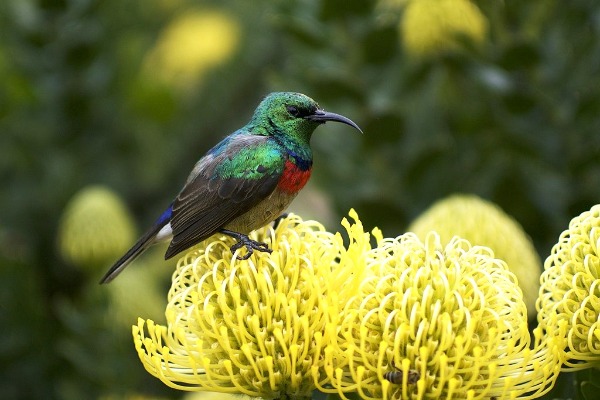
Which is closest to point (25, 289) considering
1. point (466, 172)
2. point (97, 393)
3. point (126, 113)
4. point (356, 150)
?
point (97, 393)

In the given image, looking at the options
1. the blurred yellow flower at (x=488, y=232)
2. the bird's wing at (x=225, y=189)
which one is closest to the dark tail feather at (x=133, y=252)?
the bird's wing at (x=225, y=189)

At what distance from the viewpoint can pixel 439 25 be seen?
3.81 m

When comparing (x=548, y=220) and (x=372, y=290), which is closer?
(x=372, y=290)

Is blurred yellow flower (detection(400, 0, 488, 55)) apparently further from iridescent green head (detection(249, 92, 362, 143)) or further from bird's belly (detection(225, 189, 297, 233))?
bird's belly (detection(225, 189, 297, 233))

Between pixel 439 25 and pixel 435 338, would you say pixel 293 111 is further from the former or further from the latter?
pixel 439 25

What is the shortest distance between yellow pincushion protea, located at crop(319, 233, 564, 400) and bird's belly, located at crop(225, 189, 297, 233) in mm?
494

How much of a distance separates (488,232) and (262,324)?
1.10 metres

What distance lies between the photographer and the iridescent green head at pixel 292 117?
8.94ft

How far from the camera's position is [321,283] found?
225cm

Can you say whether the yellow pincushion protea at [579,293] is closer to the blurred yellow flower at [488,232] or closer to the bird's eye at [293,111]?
the blurred yellow flower at [488,232]

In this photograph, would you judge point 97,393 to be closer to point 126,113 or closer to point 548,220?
point 126,113

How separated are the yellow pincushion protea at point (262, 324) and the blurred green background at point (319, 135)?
36.2 inches

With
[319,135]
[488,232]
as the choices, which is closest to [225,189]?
[488,232]

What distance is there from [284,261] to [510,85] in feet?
5.47
